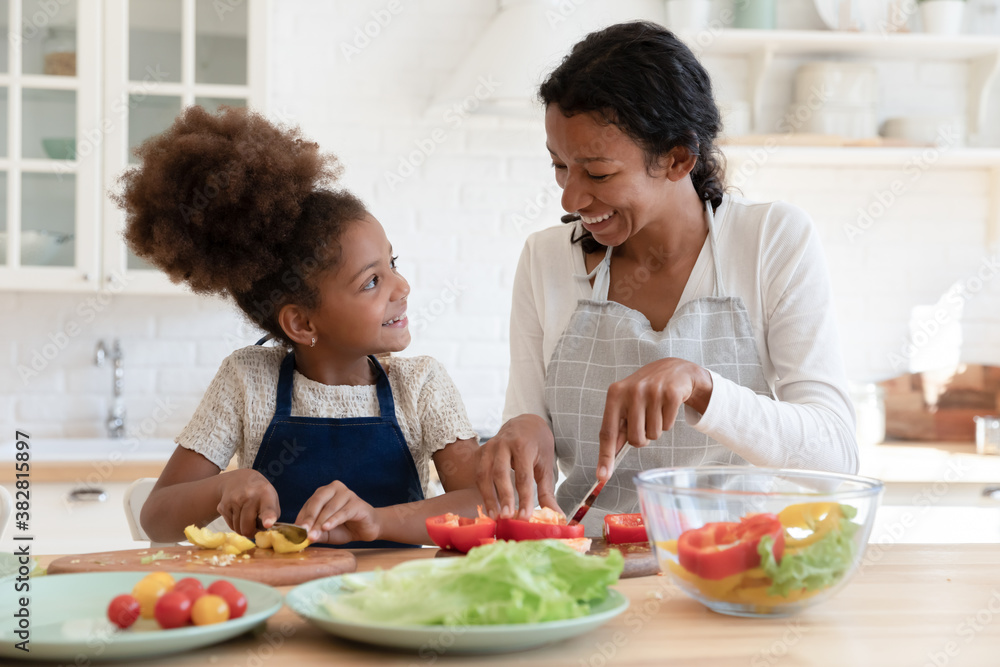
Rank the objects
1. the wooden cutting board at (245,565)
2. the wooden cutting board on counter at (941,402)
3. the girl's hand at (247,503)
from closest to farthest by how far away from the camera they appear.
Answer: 1. the wooden cutting board at (245,565)
2. the girl's hand at (247,503)
3. the wooden cutting board on counter at (941,402)

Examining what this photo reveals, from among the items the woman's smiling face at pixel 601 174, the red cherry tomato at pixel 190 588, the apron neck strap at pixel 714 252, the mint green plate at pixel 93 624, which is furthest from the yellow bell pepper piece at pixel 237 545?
the apron neck strap at pixel 714 252

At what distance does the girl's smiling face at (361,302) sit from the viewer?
148cm

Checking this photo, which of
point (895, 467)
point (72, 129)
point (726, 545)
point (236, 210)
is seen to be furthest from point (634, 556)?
point (72, 129)

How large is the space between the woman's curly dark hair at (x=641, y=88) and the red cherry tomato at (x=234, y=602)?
3.03 feet

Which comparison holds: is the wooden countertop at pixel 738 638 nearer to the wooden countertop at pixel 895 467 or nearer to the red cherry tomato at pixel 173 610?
the red cherry tomato at pixel 173 610

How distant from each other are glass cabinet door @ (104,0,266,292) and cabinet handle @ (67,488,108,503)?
0.61 m

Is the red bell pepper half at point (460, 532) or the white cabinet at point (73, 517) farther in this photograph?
the white cabinet at point (73, 517)

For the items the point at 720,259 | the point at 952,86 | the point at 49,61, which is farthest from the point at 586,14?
the point at 720,259

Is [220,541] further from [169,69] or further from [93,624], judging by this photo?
[169,69]

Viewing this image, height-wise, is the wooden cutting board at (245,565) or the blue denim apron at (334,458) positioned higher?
the blue denim apron at (334,458)

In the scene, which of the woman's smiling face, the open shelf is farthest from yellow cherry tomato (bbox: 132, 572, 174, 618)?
the open shelf

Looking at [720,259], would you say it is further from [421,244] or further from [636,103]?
[421,244]

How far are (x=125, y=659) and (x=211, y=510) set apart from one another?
2.05 feet

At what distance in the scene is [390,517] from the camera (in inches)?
49.6
